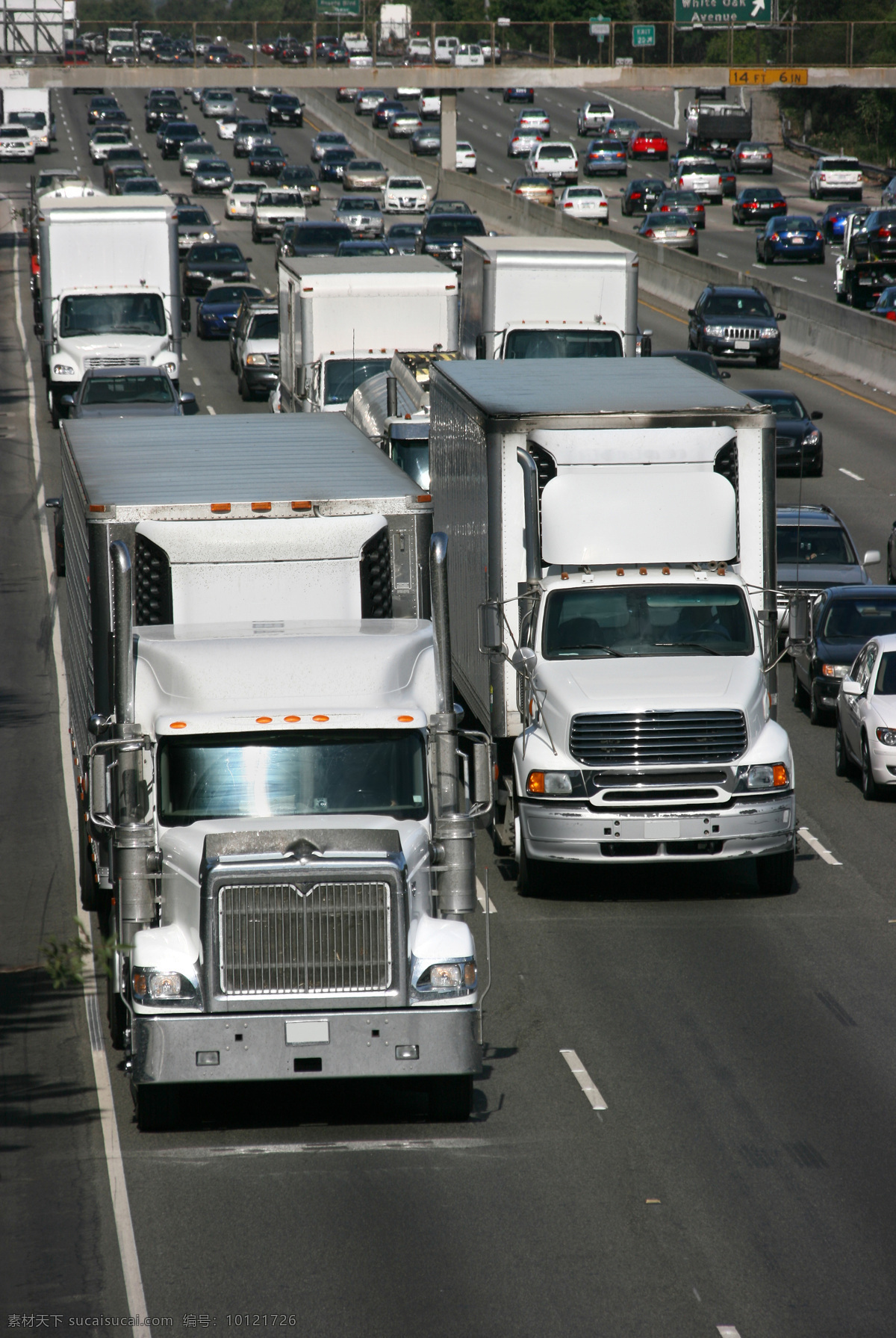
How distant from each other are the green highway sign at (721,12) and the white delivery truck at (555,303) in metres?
49.4

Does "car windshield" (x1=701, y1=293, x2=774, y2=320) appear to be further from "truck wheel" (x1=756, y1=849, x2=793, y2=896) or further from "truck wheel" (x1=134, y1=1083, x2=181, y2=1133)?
"truck wheel" (x1=134, y1=1083, x2=181, y2=1133)

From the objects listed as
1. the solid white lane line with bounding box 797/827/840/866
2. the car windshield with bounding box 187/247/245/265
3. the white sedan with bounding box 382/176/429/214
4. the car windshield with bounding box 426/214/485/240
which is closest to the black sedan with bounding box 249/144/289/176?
the white sedan with bounding box 382/176/429/214

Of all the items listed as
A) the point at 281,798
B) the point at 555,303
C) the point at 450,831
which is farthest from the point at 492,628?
the point at 555,303

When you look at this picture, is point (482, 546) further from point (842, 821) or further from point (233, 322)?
point (233, 322)

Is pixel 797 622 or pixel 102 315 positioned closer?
pixel 797 622

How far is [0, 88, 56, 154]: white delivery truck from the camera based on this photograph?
101500 millimetres

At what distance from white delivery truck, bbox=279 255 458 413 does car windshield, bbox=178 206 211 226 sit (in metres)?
34.8

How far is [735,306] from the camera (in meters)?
50.2

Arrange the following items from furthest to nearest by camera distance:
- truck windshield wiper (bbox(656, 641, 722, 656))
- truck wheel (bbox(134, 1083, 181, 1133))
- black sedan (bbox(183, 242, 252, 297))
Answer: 1. black sedan (bbox(183, 242, 252, 297))
2. truck windshield wiper (bbox(656, 641, 722, 656))
3. truck wheel (bbox(134, 1083, 181, 1133))

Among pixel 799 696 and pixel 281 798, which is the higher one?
pixel 281 798

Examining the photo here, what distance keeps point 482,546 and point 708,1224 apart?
360 inches

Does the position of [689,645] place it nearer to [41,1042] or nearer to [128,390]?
[41,1042]

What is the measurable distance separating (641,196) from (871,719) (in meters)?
61.9

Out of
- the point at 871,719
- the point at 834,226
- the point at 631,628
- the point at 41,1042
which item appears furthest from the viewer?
the point at 834,226
